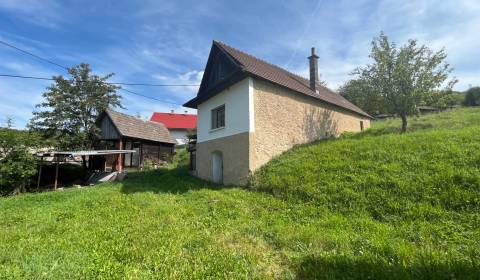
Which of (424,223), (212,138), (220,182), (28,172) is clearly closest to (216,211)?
(424,223)

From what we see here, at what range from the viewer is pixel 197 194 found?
33.2 feet

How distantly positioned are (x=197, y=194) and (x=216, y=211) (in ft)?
8.00

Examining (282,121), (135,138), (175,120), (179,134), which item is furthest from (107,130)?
(175,120)

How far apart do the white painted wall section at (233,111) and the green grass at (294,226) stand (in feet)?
8.98

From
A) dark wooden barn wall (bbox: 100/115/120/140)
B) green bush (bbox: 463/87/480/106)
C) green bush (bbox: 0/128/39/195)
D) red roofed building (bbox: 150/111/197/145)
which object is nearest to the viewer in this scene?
green bush (bbox: 0/128/39/195)

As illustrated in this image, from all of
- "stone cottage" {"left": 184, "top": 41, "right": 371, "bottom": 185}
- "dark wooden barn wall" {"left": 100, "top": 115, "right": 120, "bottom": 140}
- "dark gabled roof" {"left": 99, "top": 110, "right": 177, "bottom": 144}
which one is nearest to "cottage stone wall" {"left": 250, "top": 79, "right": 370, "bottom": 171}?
"stone cottage" {"left": 184, "top": 41, "right": 371, "bottom": 185}

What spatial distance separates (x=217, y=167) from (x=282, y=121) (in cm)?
421

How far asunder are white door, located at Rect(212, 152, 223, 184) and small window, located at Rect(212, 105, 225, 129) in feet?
4.99

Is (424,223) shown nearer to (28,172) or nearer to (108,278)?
(108,278)

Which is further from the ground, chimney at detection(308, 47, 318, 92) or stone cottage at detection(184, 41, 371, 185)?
chimney at detection(308, 47, 318, 92)

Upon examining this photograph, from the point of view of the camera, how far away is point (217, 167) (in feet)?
47.6

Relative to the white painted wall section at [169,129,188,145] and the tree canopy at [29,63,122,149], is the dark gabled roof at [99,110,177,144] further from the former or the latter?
the white painted wall section at [169,129,188,145]

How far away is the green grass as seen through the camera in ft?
13.6

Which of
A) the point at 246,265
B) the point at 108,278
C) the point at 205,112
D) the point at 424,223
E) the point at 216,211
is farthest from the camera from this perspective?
the point at 205,112
